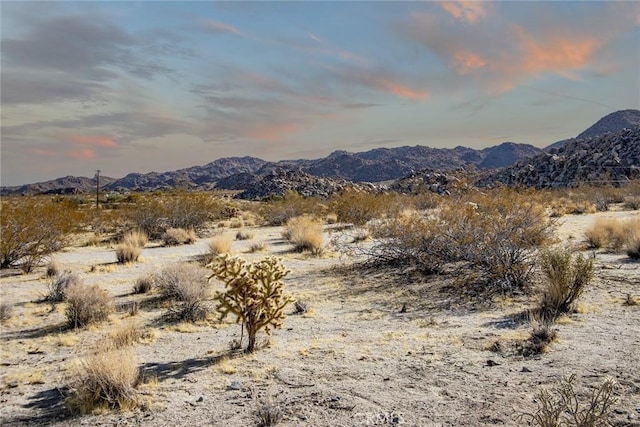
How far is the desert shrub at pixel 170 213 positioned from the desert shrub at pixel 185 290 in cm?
1403

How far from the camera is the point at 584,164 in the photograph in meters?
49.4

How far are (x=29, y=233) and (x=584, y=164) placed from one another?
5089cm

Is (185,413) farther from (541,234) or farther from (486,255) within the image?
(541,234)

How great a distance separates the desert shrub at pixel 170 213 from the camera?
24.2 m

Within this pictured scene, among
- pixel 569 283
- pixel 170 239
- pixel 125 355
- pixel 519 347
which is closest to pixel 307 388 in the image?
pixel 125 355

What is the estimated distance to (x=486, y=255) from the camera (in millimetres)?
10039

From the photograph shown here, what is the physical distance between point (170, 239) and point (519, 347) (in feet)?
56.1

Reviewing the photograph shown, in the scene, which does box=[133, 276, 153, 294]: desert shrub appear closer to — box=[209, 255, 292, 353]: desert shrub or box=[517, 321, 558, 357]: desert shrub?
box=[209, 255, 292, 353]: desert shrub

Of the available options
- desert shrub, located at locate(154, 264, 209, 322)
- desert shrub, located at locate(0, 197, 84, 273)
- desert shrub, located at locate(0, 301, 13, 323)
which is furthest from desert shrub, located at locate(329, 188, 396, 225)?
desert shrub, located at locate(0, 301, 13, 323)

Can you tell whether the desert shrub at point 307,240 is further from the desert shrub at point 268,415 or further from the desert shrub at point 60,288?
the desert shrub at point 268,415

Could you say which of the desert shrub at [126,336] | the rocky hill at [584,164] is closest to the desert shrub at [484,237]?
the desert shrub at [126,336]

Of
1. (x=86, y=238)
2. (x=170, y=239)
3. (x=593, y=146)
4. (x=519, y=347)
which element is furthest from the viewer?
(x=593, y=146)

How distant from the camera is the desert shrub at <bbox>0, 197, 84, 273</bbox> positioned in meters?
14.6

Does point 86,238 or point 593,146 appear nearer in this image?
point 86,238
